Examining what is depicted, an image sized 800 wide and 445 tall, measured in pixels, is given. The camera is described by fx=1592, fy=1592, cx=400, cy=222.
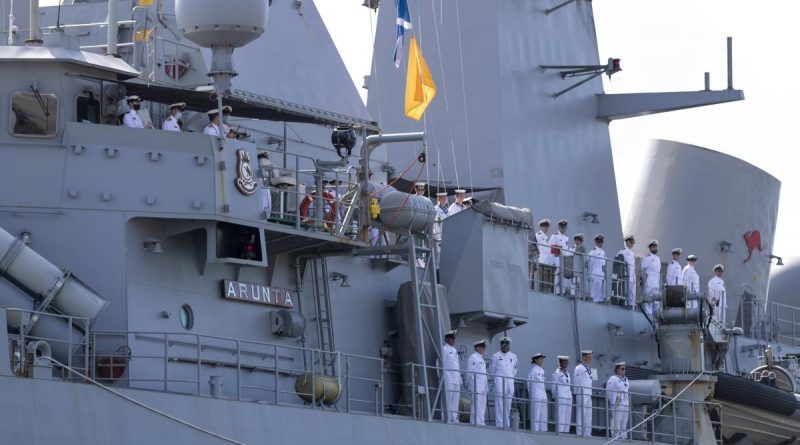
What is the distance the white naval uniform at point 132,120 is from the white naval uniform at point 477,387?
181 inches

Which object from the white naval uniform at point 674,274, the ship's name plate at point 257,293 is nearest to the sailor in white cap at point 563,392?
the ship's name plate at point 257,293

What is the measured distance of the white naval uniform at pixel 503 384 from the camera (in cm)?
1761

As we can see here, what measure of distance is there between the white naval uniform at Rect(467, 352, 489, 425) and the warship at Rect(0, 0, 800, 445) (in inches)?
Result: 4.6

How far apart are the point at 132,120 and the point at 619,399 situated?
24.8ft

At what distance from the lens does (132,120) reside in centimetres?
1488

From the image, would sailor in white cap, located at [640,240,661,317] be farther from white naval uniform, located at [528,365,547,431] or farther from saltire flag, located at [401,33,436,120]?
saltire flag, located at [401,33,436,120]

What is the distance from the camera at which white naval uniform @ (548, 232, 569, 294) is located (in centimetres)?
2069

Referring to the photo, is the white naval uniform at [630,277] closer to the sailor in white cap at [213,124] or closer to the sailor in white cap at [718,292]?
the sailor in white cap at [718,292]

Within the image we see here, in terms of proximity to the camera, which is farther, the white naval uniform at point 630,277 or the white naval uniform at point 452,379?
the white naval uniform at point 630,277

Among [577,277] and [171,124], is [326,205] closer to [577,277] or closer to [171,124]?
[171,124]

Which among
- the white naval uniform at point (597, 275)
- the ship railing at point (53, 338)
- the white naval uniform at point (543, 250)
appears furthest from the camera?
the white naval uniform at point (597, 275)

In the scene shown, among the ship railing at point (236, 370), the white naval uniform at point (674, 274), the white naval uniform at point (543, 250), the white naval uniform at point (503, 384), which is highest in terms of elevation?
the white naval uniform at point (543, 250)

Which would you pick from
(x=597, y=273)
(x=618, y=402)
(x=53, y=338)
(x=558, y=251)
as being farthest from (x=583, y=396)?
(x=53, y=338)

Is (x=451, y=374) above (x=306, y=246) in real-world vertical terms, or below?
below
